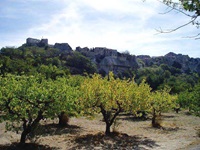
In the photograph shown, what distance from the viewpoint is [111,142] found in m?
21.2

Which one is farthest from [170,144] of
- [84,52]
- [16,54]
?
[84,52]

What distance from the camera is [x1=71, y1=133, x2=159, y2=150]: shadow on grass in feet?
64.9

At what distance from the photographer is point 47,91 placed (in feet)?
53.9

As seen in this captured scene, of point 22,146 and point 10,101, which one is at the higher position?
point 10,101

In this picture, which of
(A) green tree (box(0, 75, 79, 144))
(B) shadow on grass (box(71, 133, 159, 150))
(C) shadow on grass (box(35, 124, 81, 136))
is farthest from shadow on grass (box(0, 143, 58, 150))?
(C) shadow on grass (box(35, 124, 81, 136))

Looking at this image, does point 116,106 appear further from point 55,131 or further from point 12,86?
point 12,86

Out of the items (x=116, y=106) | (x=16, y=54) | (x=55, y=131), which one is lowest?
(x=55, y=131)

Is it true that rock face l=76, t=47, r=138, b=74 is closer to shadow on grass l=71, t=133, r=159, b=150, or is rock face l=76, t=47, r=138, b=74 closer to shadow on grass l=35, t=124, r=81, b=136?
shadow on grass l=35, t=124, r=81, b=136

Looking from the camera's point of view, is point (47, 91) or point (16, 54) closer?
point (47, 91)

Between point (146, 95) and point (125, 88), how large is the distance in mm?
2342

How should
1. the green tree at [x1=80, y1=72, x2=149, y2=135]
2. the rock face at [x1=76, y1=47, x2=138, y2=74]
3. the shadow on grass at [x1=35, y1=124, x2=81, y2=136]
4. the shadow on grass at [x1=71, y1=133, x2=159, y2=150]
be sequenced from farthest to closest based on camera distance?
the rock face at [x1=76, y1=47, x2=138, y2=74]
the shadow on grass at [x1=35, y1=124, x2=81, y2=136]
the green tree at [x1=80, y1=72, x2=149, y2=135]
the shadow on grass at [x1=71, y1=133, x2=159, y2=150]

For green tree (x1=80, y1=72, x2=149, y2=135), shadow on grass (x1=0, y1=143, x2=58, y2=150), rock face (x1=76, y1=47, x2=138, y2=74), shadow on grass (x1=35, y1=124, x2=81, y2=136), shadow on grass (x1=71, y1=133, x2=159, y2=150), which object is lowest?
shadow on grass (x1=35, y1=124, x2=81, y2=136)

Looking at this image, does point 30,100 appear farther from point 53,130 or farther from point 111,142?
point 53,130

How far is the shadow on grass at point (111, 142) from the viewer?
1978 centimetres
